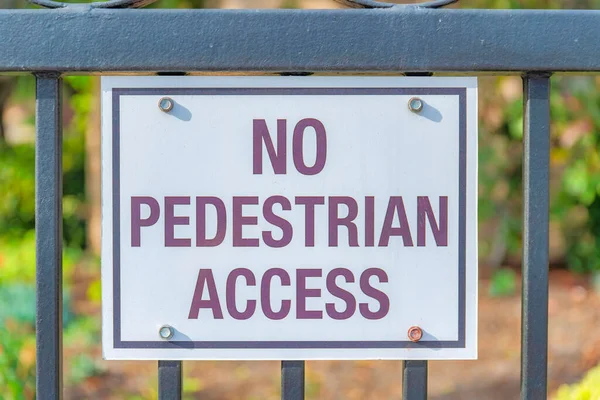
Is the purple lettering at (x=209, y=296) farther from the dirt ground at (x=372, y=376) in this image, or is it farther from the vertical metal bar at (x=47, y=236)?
the dirt ground at (x=372, y=376)

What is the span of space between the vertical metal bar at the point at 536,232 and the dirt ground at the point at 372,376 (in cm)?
259

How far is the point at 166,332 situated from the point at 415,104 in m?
0.47

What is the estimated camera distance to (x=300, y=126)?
0.99 metres

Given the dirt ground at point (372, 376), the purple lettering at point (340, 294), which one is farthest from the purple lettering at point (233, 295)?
the dirt ground at point (372, 376)

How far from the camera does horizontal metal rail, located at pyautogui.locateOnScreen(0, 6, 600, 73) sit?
985mm

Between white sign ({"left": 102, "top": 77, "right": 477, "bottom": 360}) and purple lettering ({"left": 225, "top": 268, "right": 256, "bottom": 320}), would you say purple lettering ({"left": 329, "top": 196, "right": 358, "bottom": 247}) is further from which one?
purple lettering ({"left": 225, "top": 268, "right": 256, "bottom": 320})

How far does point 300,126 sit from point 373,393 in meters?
2.95

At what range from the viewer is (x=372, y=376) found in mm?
3922

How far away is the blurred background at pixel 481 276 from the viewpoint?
3574 mm

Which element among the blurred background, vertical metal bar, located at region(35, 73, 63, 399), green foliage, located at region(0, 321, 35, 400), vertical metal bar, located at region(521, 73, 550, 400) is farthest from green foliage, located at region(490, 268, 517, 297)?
vertical metal bar, located at region(35, 73, 63, 399)

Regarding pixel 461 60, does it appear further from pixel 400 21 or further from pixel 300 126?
pixel 300 126

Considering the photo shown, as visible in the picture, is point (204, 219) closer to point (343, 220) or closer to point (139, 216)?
point (139, 216)

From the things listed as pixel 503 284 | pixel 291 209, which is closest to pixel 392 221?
pixel 291 209

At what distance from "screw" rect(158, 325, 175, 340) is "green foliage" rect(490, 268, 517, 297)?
15.0ft
